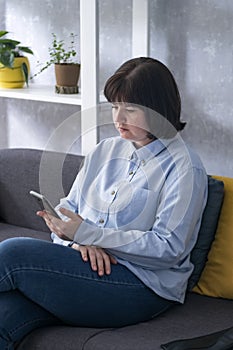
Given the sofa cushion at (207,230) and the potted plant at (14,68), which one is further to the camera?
the potted plant at (14,68)

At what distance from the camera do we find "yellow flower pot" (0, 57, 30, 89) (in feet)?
9.64

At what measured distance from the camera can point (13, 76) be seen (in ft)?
9.67

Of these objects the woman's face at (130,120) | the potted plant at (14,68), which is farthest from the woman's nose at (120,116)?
the potted plant at (14,68)

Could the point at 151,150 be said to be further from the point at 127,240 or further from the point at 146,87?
the point at 127,240

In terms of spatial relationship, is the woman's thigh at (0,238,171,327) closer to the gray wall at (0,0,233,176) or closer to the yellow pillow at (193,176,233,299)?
the yellow pillow at (193,176,233,299)

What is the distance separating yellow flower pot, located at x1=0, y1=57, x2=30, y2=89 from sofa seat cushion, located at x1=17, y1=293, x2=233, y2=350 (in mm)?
1283

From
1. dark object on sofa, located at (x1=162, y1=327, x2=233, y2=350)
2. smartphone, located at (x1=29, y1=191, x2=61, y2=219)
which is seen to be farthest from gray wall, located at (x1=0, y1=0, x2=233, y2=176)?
dark object on sofa, located at (x1=162, y1=327, x2=233, y2=350)

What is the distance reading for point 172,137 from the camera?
2.07 meters

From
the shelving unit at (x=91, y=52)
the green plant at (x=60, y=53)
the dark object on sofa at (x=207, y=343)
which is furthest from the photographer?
the green plant at (x=60, y=53)

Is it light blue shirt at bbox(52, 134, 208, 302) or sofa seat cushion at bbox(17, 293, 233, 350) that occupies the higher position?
light blue shirt at bbox(52, 134, 208, 302)

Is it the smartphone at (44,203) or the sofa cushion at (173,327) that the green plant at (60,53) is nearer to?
the smartphone at (44,203)

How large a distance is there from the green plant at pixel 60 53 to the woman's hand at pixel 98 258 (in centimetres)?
108

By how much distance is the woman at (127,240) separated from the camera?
6.23ft

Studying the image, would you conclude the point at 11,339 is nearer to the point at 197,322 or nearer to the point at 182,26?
the point at 197,322
